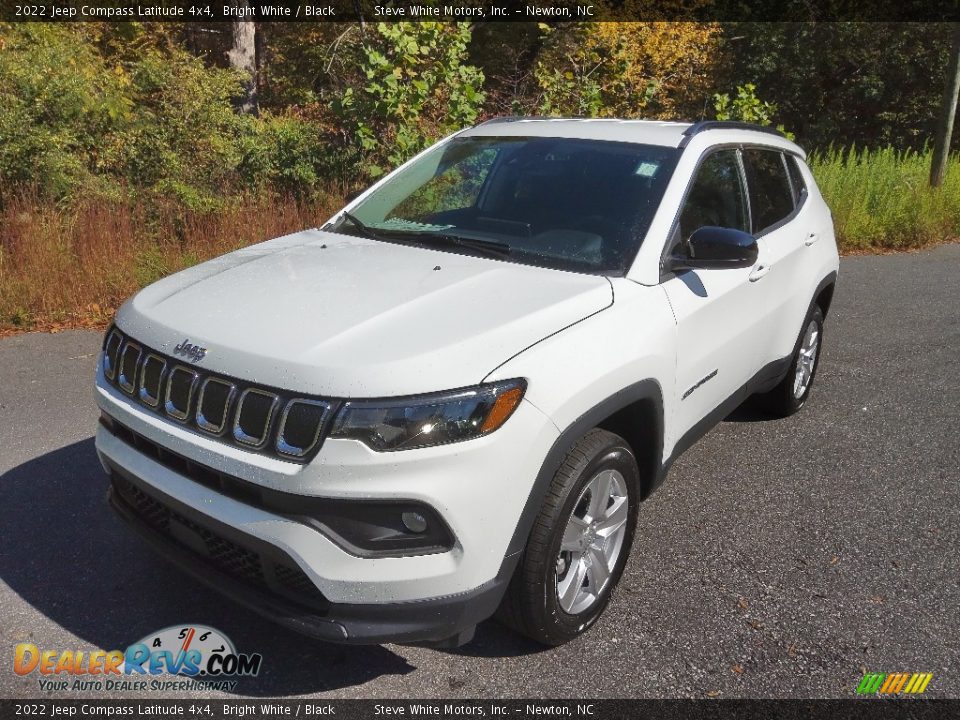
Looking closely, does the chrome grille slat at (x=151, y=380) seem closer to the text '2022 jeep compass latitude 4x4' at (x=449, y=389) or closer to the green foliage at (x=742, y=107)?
the text '2022 jeep compass latitude 4x4' at (x=449, y=389)

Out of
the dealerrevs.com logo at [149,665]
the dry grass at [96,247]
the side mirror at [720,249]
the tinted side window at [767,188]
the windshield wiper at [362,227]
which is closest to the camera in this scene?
the dealerrevs.com logo at [149,665]

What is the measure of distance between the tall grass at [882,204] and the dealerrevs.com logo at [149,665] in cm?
1040

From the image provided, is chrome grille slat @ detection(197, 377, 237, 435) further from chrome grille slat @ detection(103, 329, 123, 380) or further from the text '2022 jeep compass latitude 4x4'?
chrome grille slat @ detection(103, 329, 123, 380)

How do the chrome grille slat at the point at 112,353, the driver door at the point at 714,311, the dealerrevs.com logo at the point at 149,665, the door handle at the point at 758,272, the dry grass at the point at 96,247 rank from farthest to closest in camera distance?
the dry grass at the point at 96,247
the door handle at the point at 758,272
the driver door at the point at 714,311
the chrome grille slat at the point at 112,353
the dealerrevs.com logo at the point at 149,665

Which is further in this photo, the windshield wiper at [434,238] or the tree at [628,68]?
the tree at [628,68]

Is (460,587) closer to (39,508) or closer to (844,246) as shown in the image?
(39,508)

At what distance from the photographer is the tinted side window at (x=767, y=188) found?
4.36 m

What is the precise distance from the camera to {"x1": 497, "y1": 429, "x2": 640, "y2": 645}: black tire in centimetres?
270

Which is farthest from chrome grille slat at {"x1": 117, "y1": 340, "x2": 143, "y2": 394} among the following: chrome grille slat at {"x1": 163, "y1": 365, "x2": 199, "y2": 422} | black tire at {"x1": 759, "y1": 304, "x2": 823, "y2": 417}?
black tire at {"x1": 759, "y1": 304, "x2": 823, "y2": 417}

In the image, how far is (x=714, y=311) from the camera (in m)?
3.61

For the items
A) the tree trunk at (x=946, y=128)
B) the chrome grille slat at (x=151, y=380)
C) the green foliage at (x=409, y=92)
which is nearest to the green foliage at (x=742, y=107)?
the tree trunk at (x=946, y=128)

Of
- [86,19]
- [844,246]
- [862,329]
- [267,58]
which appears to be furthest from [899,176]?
[267,58]

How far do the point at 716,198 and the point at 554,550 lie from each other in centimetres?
200

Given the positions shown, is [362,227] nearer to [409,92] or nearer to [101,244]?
[101,244]
